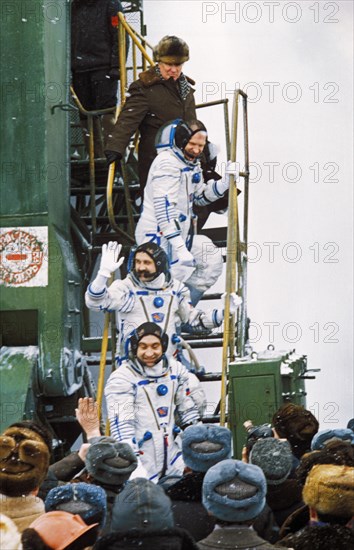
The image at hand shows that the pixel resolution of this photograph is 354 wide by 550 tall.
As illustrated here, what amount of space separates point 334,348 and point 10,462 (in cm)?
1117

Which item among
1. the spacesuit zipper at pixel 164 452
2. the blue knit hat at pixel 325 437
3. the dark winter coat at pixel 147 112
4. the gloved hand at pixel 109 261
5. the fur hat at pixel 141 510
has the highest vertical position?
the dark winter coat at pixel 147 112

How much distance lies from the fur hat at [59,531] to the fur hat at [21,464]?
57 cm

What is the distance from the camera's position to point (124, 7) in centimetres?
1119

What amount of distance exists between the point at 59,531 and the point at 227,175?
5203mm

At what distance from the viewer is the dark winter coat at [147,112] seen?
29.3ft

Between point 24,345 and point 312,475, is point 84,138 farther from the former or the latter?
point 312,475

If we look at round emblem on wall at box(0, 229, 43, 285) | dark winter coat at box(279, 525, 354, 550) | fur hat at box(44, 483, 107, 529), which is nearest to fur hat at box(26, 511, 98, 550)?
fur hat at box(44, 483, 107, 529)

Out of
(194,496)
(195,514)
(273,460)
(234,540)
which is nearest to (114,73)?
(273,460)

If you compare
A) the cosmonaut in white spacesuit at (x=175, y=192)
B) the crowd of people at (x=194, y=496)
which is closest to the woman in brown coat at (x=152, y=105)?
the cosmonaut in white spacesuit at (x=175, y=192)

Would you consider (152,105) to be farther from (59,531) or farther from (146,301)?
(59,531)

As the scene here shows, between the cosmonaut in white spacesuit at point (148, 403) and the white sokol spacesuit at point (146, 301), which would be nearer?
the cosmonaut in white spacesuit at point (148, 403)

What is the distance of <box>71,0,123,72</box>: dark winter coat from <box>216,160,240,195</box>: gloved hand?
161 cm

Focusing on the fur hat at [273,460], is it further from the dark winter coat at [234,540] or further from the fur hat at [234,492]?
the dark winter coat at [234,540]

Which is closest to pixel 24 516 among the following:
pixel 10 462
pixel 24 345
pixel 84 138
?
pixel 10 462
